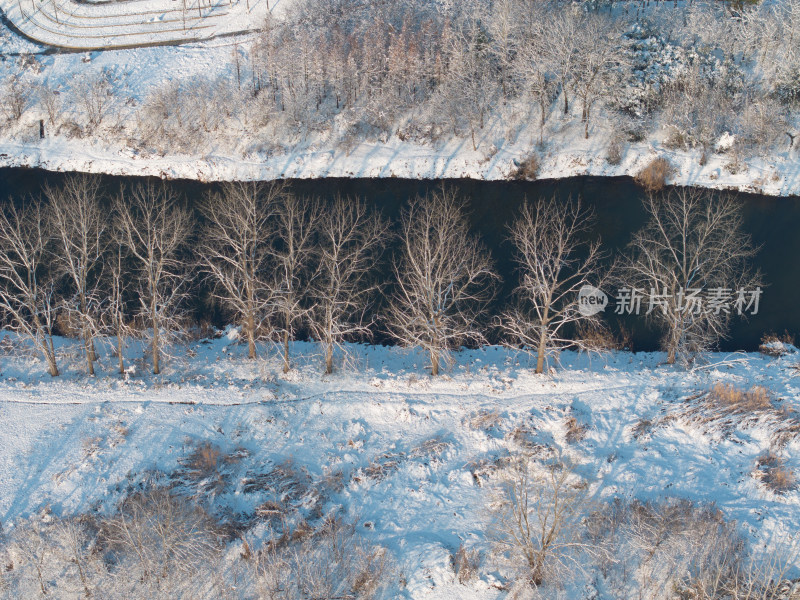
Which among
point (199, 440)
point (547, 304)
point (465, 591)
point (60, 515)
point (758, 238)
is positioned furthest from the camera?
point (758, 238)

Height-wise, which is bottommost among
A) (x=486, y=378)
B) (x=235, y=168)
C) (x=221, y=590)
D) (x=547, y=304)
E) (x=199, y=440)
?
(x=221, y=590)

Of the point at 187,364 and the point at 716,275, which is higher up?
the point at 716,275

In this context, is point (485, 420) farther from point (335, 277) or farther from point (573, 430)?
point (335, 277)

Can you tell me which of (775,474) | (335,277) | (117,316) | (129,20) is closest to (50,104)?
(129,20)

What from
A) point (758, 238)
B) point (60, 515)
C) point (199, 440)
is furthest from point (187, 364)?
point (758, 238)

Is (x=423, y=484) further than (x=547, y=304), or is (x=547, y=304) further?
(x=547, y=304)

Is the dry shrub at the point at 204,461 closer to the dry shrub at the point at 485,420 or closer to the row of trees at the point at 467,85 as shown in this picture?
the dry shrub at the point at 485,420

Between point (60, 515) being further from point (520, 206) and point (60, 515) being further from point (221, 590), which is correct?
point (520, 206)
